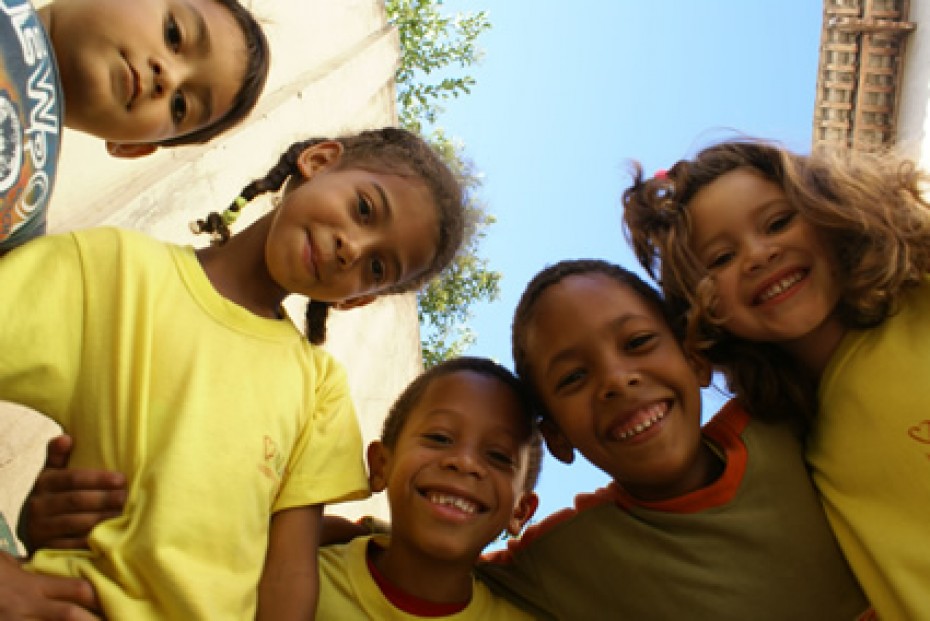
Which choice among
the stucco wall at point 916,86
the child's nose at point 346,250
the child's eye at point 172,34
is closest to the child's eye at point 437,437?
the child's nose at point 346,250

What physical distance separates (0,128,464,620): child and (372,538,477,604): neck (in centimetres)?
24

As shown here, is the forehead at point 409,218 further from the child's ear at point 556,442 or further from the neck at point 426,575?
the neck at point 426,575

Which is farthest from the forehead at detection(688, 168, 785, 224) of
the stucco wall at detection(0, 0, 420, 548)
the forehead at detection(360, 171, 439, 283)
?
the stucco wall at detection(0, 0, 420, 548)

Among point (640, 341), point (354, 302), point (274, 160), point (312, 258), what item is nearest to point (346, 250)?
point (312, 258)

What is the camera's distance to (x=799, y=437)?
6.05ft

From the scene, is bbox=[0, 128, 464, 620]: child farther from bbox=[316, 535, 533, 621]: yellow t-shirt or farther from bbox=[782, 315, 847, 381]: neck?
bbox=[782, 315, 847, 381]: neck

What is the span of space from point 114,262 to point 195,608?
64cm

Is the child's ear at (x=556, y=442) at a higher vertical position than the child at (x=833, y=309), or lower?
lower

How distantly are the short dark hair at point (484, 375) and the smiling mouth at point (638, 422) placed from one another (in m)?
0.27

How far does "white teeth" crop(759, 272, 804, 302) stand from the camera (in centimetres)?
178

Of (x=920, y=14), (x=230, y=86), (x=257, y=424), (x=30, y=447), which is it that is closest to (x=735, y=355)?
(x=257, y=424)

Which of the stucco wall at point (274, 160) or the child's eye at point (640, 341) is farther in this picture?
the stucco wall at point (274, 160)

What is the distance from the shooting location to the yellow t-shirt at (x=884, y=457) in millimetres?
1534

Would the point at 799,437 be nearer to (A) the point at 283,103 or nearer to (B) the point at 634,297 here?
(B) the point at 634,297
